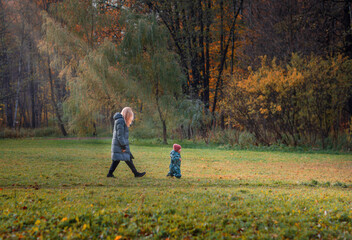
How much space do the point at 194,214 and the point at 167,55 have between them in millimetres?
16786

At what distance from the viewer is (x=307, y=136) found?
1683cm

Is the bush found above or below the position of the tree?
below

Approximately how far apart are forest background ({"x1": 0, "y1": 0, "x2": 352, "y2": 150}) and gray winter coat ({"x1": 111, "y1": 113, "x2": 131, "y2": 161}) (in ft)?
34.7

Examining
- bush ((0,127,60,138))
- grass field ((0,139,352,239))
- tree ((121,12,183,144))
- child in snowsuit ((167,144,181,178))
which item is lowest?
grass field ((0,139,352,239))

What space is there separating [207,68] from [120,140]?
1734cm

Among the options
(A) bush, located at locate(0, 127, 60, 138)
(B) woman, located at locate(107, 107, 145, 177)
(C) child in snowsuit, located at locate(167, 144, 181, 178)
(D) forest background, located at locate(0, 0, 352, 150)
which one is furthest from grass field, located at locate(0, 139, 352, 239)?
(A) bush, located at locate(0, 127, 60, 138)

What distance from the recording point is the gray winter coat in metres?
7.81

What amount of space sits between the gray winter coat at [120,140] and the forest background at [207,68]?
10581 millimetres

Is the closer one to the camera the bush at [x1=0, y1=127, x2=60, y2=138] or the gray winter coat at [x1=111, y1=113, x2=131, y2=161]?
the gray winter coat at [x1=111, y1=113, x2=131, y2=161]

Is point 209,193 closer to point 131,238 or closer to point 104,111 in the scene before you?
point 131,238

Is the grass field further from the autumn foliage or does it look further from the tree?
the tree

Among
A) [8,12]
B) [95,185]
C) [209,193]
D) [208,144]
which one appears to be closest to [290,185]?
[209,193]

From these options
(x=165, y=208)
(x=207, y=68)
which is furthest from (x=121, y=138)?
(x=207, y=68)

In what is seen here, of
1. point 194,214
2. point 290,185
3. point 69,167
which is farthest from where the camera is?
point 69,167
